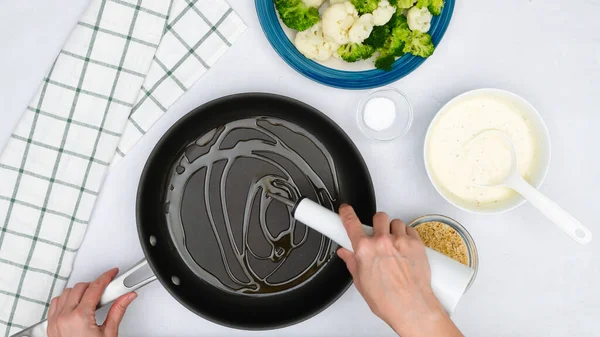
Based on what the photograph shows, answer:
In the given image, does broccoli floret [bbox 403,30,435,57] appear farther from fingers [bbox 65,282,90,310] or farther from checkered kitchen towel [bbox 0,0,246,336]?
fingers [bbox 65,282,90,310]

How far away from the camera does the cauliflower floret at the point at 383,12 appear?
905 millimetres

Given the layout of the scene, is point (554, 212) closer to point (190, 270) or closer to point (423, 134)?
point (423, 134)

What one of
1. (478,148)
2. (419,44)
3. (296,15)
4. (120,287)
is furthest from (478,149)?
(120,287)

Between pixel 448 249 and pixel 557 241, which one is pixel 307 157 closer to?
pixel 448 249

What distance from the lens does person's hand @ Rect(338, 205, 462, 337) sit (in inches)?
30.8

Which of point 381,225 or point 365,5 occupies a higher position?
point 365,5

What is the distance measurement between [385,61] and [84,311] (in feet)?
2.59

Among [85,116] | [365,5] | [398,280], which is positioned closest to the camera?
[398,280]

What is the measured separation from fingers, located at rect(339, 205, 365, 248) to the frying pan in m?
0.12

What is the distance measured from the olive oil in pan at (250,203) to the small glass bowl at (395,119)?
0.34 ft

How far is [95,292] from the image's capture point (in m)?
0.96

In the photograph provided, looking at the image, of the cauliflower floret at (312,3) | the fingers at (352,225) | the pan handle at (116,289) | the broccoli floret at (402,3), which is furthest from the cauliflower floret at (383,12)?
the pan handle at (116,289)

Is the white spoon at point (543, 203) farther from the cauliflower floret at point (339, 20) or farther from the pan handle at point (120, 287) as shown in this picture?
the pan handle at point (120, 287)

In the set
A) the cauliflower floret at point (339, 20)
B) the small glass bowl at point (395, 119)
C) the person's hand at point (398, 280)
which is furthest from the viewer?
the small glass bowl at point (395, 119)
